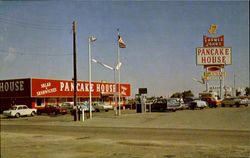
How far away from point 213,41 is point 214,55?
242cm

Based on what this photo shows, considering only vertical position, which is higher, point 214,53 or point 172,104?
point 214,53

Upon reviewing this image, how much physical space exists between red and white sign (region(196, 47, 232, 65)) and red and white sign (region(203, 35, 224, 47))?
1108 millimetres

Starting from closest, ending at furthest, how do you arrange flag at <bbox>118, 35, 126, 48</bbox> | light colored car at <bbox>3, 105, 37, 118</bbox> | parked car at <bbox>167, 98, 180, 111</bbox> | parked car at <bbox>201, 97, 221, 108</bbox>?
1. flag at <bbox>118, 35, 126, 48</bbox>
2. light colored car at <bbox>3, 105, 37, 118</bbox>
3. parked car at <bbox>167, 98, 180, 111</bbox>
4. parked car at <bbox>201, 97, 221, 108</bbox>

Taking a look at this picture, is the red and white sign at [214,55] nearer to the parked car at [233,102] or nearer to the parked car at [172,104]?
the parked car at [172,104]

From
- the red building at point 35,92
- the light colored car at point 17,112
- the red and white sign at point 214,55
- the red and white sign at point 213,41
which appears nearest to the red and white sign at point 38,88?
the red building at point 35,92

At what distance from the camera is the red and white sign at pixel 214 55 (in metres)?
38.2

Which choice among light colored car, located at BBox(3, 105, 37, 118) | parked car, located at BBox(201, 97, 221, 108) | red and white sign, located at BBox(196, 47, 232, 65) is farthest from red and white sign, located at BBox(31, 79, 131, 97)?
red and white sign, located at BBox(196, 47, 232, 65)

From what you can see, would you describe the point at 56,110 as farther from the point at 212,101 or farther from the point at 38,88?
the point at 212,101

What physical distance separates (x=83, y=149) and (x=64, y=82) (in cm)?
3875

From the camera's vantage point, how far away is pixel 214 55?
127ft

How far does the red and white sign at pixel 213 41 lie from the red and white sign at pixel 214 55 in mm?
1108

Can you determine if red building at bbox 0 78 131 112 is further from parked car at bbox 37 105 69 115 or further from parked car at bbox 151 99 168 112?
parked car at bbox 151 99 168 112

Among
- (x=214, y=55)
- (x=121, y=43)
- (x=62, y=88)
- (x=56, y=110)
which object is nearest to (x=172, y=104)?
(x=214, y=55)

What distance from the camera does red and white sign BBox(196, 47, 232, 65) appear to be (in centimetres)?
3822
